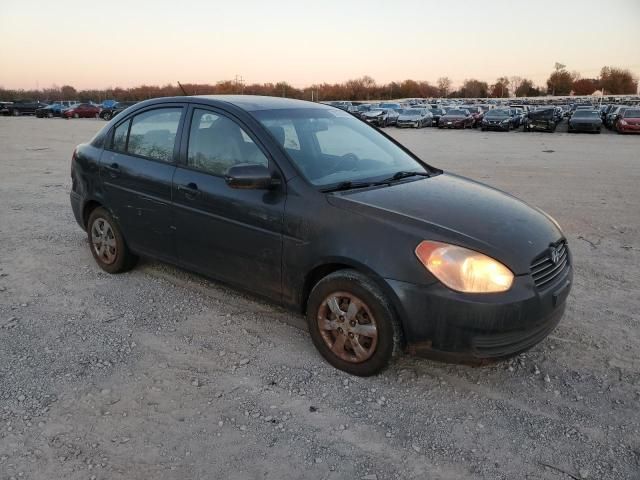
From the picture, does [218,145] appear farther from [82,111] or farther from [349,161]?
[82,111]

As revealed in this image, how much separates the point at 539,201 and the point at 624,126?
24.1 m

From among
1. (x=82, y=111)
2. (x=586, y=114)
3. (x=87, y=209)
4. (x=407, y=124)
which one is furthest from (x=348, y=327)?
(x=82, y=111)

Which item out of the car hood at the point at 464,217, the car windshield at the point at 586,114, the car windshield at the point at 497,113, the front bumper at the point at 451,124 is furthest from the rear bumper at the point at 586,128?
the car hood at the point at 464,217

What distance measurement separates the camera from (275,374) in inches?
136

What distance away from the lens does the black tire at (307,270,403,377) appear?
3178 mm

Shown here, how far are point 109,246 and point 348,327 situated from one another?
2818 millimetres

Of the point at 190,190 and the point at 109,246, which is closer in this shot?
the point at 190,190

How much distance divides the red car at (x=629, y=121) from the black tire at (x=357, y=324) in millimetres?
30644

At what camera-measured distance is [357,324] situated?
10.9 feet

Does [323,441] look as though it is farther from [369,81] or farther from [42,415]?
[369,81]

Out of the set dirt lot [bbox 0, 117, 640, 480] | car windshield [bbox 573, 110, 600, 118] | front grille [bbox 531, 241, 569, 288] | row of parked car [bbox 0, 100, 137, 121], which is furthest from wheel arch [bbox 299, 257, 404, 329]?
row of parked car [bbox 0, 100, 137, 121]

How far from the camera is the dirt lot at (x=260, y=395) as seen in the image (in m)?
2.65

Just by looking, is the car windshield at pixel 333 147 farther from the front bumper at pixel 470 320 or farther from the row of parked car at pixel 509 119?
the row of parked car at pixel 509 119

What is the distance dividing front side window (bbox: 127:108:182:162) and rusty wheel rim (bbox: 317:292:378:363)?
191 centimetres
